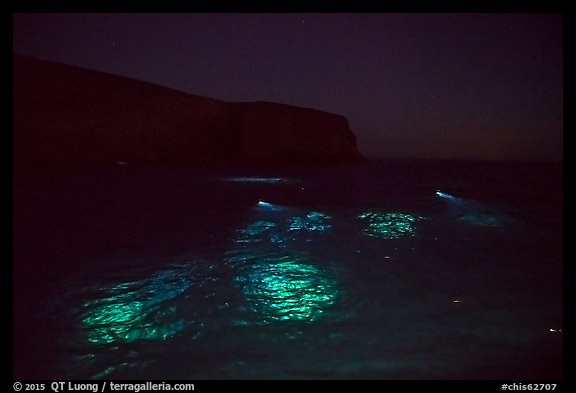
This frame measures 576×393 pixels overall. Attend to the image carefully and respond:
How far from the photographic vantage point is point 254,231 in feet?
38.0

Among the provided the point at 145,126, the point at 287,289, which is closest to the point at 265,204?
the point at 287,289

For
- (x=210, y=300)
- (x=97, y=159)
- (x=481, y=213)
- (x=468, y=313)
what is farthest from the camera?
(x=97, y=159)

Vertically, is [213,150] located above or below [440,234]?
above

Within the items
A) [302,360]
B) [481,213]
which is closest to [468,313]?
[302,360]

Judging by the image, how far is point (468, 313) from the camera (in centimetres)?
536

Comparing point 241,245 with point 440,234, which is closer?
point 241,245

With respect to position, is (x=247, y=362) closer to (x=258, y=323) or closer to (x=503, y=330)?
(x=258, y=323)

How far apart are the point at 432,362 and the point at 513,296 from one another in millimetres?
3385

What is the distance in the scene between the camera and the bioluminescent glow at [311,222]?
1223 cm

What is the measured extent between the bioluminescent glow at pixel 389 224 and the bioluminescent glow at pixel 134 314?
24.6 feet

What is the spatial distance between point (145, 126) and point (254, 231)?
57.9 meters

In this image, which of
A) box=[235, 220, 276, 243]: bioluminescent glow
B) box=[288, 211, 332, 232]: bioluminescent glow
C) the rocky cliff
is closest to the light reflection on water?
box=[235, 220, 276, 243]: bioluminescent glow

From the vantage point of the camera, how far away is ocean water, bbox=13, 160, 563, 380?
402 centimetres

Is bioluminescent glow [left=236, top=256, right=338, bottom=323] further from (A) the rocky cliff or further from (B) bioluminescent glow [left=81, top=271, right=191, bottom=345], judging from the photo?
(A) the rocky cliff
